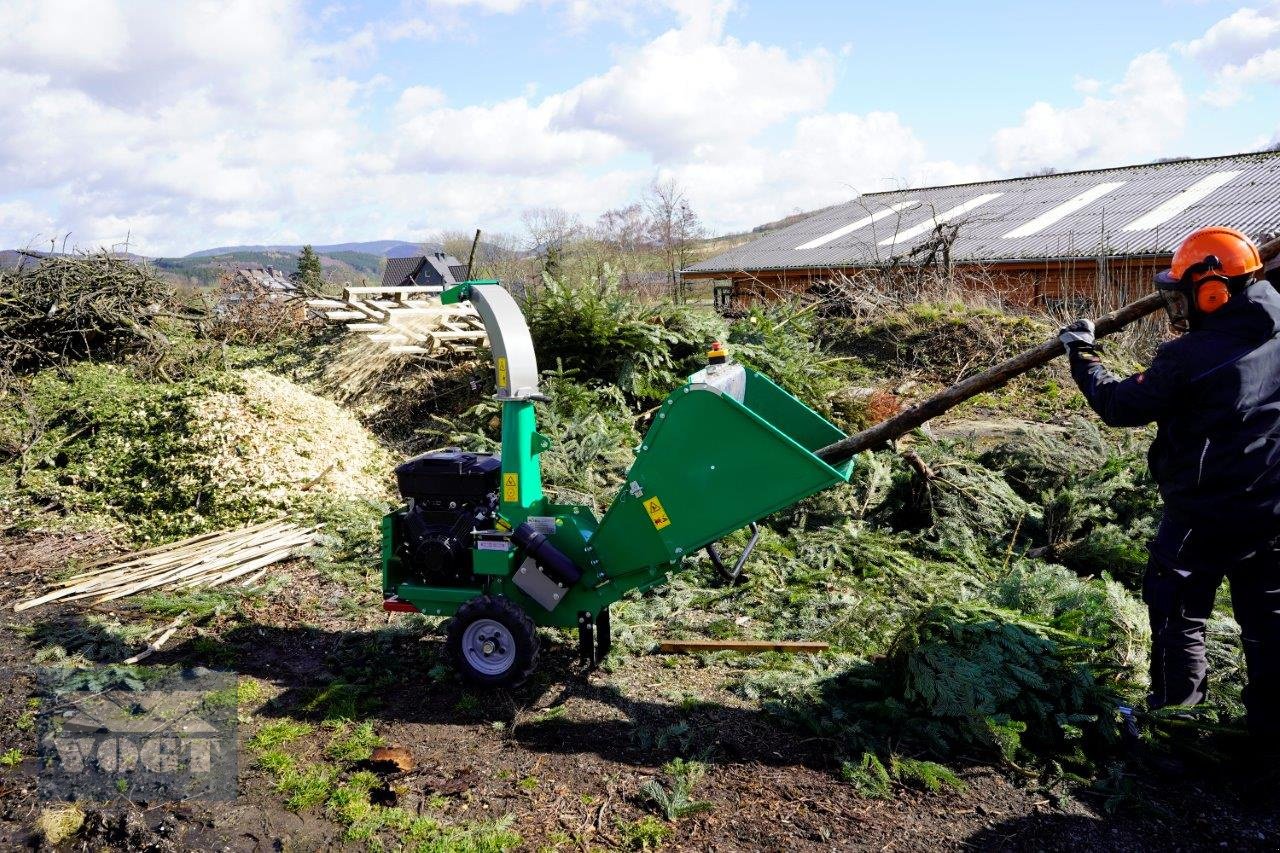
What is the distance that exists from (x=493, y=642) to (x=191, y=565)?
3.25 m

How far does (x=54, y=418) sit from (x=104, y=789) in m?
7.25

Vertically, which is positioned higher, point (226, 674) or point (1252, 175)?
point (1252, 175)

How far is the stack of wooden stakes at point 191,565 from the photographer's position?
20.2 ft

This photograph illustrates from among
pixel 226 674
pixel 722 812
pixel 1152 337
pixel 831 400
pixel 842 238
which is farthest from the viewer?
pixel 842 238

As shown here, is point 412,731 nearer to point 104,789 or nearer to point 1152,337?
point 104,789

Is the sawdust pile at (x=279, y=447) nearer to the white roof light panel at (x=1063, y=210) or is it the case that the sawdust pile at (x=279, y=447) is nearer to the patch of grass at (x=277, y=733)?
the patch of grass at (x=277, y=733)

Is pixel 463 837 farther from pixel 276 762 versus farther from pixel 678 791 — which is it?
pixel 276 762

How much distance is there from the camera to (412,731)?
4211mm

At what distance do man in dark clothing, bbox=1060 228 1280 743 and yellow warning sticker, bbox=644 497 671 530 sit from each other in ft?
6.61

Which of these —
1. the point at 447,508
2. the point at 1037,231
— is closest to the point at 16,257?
the point at 447,508

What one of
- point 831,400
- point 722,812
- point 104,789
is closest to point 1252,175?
point 831,400

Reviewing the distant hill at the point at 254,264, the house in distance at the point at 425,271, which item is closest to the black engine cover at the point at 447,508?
the distant hill at the point at 254,264

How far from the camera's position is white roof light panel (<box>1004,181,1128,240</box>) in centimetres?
2136

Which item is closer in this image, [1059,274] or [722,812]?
[722,812]
